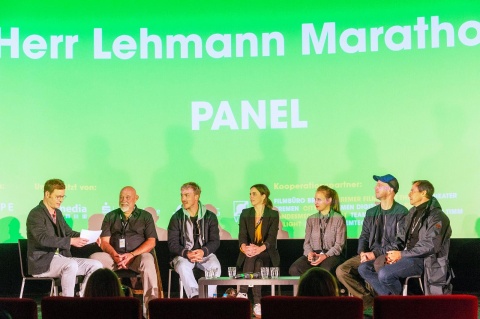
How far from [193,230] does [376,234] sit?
1.74 metres

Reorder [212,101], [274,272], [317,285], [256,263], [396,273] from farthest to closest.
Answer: [212,101] < [256,263] < [396,273] < [274,272] < [317,285]

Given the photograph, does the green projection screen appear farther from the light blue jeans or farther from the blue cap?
the light blue jeans

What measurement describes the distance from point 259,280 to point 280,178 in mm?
1719

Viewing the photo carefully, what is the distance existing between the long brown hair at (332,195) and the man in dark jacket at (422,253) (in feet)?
2.34

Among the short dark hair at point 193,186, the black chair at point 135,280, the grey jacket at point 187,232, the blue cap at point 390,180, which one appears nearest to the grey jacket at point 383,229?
the blue cap at point 390,180

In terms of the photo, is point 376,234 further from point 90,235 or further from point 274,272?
point 90,235

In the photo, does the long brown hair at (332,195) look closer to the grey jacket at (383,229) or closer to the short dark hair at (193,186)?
the grey jacket at (383,229)

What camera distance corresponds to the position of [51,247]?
6.05 meters

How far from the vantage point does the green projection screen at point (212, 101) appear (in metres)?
6.98

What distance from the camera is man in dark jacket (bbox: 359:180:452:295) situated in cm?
583

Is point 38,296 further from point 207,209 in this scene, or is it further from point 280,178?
point 280,178

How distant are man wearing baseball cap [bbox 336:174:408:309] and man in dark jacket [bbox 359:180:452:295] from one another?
0.52 feet

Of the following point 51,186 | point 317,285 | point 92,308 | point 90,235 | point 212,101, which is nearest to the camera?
point 92,308

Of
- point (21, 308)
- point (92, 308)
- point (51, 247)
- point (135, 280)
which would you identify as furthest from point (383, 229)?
point (21, 308)
